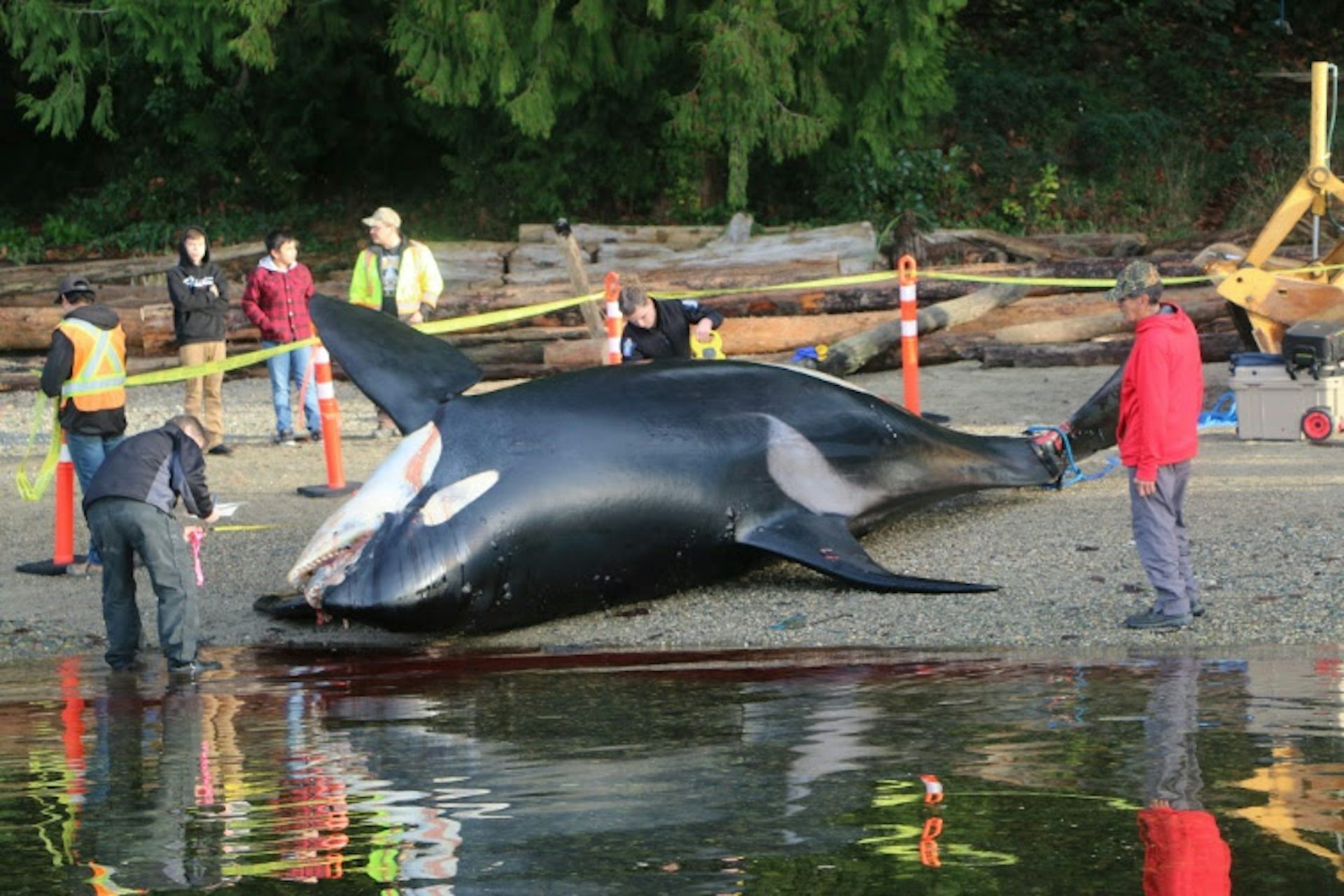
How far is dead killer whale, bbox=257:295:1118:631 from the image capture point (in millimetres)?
9602

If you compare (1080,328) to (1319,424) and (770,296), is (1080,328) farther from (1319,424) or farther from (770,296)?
(1319,424)

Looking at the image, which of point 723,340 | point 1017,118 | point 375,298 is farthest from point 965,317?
point 1017,118

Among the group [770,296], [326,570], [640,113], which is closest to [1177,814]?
[326,570]

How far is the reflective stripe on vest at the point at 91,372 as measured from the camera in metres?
11.9

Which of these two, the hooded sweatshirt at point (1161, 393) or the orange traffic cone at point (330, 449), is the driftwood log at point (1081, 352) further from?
the hooded sweatshirt at point (1161, 393)

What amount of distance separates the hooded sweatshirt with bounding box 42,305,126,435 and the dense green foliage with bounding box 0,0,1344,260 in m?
12.0

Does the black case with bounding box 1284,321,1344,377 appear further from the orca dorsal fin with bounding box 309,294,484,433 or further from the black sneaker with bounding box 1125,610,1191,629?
the orca dorsal fin with bounding box 309,294,484,433

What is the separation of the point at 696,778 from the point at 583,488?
345cm

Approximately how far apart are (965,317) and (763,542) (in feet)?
34.9

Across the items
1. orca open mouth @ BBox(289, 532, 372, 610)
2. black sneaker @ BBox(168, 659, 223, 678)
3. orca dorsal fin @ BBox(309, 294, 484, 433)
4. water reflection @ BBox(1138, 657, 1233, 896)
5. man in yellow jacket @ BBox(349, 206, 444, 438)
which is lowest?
water reflection @ BBox(1138, 657, 1233, 896)

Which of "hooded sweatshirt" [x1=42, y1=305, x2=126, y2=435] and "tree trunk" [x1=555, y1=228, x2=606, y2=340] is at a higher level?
"tree trunk" [x1=555, y1=228, x2=606, y2=340]

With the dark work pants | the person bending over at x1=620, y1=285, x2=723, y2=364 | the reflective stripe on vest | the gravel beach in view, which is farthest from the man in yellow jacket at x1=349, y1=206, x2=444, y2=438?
the dark work pants

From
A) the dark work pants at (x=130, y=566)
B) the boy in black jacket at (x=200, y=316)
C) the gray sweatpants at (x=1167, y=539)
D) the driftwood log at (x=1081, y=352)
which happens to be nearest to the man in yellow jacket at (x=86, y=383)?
the dark work pants at (x=130, y=566)

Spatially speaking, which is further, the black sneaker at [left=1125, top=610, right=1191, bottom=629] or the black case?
the black case
